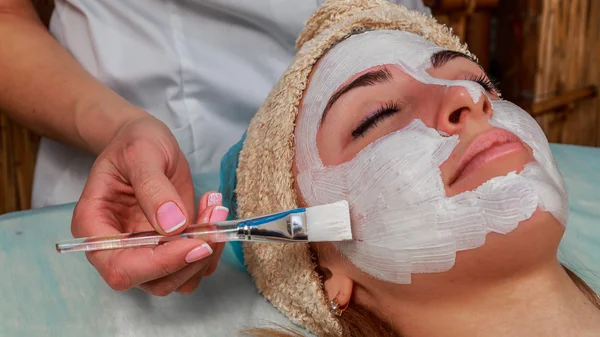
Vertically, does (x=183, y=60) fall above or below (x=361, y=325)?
above

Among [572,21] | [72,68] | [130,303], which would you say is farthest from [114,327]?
[572,21]

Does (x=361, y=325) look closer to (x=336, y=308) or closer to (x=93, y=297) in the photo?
(x=336, y=308)

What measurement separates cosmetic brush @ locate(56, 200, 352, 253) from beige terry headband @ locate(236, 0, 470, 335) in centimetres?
11

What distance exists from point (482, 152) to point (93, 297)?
58 centimetres

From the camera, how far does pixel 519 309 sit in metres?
0.71

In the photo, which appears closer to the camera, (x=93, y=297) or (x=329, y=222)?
(x=329, y=222)

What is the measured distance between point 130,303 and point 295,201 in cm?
29

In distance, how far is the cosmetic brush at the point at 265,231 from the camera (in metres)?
0.72

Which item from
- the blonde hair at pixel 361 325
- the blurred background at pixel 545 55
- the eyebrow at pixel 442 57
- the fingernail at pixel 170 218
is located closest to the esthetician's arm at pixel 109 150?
the fingernail at pixel 170 218

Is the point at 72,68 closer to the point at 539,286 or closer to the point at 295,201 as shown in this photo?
the point at 295,201

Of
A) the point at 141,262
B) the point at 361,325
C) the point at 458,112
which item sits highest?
the point at 458,112

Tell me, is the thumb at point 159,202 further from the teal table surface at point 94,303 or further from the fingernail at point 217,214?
the teal table surface at point 94,303

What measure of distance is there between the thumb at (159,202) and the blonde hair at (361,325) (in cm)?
22

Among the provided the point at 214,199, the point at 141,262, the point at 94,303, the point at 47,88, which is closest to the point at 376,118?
the point at 214,199
